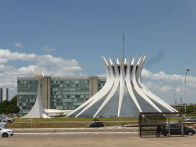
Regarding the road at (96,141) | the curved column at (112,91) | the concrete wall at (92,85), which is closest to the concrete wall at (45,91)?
the concrete wall at (92,85)

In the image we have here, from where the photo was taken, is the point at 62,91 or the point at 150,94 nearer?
the point at 150,94

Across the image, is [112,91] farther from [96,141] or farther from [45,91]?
[96,141]

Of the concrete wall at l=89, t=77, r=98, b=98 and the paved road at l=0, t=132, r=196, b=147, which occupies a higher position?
the concrete wall at l=89, t=77, r=98, b=98

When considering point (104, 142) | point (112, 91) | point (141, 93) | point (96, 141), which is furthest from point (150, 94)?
point (104, 142)

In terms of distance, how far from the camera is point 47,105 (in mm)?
130000

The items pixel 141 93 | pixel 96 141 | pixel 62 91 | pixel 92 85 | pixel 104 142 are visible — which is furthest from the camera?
pixel 62 91

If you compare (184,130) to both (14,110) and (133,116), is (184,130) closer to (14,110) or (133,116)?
(133,116)

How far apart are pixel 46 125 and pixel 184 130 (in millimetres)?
26269

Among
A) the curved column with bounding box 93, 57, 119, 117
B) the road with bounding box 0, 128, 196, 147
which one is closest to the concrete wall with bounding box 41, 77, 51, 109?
the curved column with bounding box 93, 57, 119, 117

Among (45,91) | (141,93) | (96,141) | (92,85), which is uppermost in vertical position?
(92,85)

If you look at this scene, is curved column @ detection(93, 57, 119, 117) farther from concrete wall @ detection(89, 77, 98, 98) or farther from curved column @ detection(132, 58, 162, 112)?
concrete wall @ detection(89, 77, 98, 98)

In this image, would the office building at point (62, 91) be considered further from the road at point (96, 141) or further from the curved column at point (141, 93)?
the road at point (96, 141)

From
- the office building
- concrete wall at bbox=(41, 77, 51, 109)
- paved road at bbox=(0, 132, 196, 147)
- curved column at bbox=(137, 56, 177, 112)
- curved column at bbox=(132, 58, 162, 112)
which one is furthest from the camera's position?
the office building

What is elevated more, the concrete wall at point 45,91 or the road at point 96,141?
the concrete wall at point 45,91
